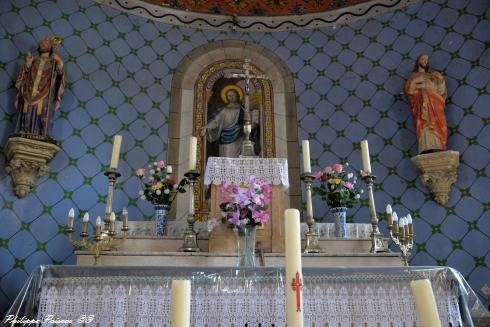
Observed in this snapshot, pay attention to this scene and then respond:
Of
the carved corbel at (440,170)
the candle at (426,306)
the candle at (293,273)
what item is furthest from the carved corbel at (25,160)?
the candle at (426,306)

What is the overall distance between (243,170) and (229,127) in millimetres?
1886

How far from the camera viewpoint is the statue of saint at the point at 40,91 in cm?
444

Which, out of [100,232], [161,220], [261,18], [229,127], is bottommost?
[100,232]

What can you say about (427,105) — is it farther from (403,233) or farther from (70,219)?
(70,219)

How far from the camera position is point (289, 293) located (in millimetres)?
1043

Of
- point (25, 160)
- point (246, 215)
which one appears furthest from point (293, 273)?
point (25, 160)

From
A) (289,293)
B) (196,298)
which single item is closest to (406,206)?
(196,298)

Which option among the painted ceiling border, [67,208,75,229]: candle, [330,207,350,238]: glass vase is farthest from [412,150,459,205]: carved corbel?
[67,208,75,229]: candle

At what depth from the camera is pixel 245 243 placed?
285cm

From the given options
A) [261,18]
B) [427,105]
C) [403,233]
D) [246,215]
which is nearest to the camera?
[246,215]

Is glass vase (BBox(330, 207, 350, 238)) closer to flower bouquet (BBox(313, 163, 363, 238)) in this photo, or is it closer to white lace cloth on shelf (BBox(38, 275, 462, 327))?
flower bouquet (BBox(313, 163, 363, 238))

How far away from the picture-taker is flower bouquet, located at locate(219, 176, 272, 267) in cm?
281

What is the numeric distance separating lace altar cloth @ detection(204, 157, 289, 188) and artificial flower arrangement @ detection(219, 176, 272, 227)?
20 cm

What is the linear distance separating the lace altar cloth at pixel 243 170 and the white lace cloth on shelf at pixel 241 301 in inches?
37.8
